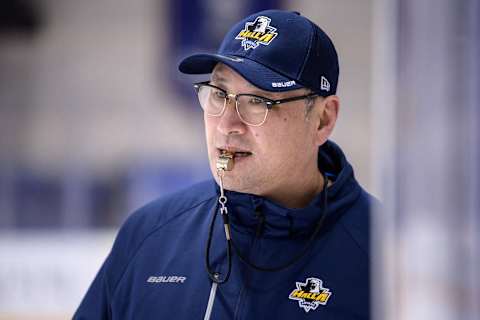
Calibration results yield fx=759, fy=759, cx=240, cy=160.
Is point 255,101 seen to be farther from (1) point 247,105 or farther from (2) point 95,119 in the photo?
(2) point 95,119

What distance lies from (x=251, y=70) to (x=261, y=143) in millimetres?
136

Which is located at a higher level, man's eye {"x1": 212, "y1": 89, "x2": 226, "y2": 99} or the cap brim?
the cap brim

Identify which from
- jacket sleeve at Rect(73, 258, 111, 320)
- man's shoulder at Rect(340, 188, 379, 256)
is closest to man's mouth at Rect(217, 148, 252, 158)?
man's shoulder at Rect(340, 188, 379, 256)

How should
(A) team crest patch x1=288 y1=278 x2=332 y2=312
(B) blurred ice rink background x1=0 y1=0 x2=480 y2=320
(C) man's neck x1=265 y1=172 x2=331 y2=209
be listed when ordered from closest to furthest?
(A) team crest patch x1=288 y1=278 x2=332 y2=312, (C) man's neck x1=265 y1=172 x2=331 y2=209, (B) blurred ice rink background x1=0 y1=0 x2=480 y2=320

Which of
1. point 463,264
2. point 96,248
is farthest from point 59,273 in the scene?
point 463,264

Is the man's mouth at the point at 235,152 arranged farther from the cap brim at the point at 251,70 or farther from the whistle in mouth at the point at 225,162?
the cap brim at the point at 251,70

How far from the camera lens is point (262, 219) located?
1.39 m

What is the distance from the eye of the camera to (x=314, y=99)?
4.79 ft

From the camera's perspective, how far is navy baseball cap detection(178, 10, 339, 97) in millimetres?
1375

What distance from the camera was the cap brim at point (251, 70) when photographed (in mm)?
1347

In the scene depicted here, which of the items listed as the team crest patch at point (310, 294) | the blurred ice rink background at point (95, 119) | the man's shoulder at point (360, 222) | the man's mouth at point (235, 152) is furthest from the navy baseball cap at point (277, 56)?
the blurred ice rink background at point (95, 119)

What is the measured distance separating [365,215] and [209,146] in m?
0.33

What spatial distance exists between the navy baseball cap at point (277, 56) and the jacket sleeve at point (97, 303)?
452 millimetres

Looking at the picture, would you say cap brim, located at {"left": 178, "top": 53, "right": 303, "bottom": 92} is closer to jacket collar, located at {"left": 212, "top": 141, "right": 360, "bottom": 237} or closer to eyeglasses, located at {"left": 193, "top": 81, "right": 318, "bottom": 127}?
eyeglasses, located at {"left": 193, "top": 81, "right": 318, "bottom": 127}
